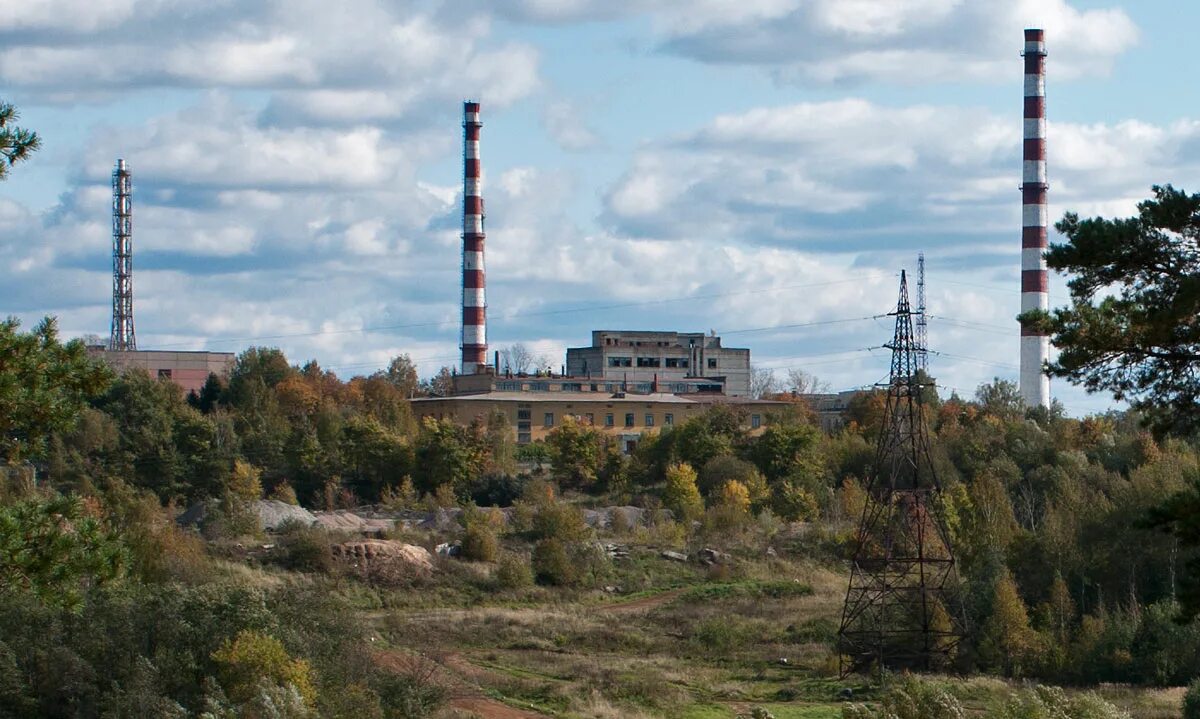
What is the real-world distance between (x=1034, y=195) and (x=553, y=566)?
1405 inches

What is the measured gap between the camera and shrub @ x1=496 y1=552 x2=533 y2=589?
5184 cm

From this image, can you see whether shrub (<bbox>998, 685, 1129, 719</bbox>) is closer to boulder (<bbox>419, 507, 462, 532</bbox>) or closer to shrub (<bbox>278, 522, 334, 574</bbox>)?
shrub (<bbox>278, 522, 334, 574</bbox>)

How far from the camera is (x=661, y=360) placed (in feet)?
387

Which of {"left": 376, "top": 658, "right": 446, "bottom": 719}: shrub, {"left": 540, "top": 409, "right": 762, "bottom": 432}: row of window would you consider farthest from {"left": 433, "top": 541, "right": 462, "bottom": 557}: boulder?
{"left": 540, "top": 409, "right": 762, "bottom": 432}: row of window

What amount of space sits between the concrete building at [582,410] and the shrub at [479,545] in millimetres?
33167

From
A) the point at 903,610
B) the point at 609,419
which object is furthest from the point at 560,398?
the point at 903,610

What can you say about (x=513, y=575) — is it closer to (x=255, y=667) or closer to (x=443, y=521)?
(x=443, y=521)

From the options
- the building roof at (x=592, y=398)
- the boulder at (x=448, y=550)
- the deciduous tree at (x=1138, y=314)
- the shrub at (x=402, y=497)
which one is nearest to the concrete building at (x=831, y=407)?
the building roof at (x=592, y=398)

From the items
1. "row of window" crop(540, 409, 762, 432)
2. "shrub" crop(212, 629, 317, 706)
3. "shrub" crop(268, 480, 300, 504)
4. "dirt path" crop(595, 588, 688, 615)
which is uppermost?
"row of window" crop(540, 409, 762, 432)

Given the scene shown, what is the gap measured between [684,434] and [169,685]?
5130 centimetres

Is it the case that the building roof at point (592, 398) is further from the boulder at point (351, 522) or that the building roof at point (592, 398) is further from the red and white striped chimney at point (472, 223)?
the boulder at point (351, 522)

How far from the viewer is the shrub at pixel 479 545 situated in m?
54.8

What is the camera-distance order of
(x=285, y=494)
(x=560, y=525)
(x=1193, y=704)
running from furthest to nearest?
(x=285, y=494), (x=560, y=525), (x=1193, y=704)

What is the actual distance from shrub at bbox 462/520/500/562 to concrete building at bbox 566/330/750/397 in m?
59.4
